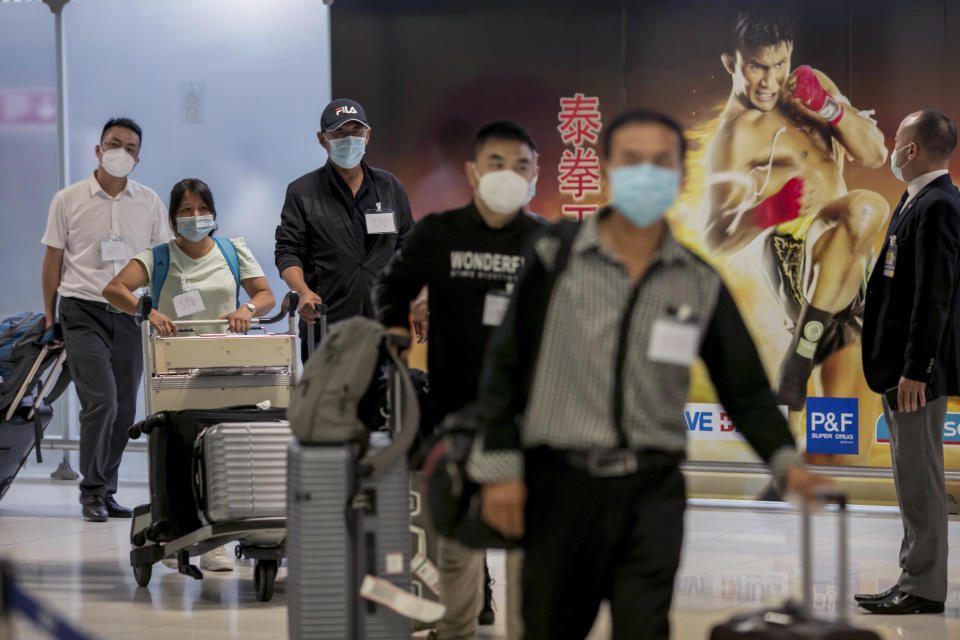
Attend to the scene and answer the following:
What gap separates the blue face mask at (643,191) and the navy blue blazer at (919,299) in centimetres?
233

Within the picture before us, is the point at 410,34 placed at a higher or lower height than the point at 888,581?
higher

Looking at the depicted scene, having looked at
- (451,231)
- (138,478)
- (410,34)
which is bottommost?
(138,478)

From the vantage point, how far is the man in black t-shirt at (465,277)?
378 centimetres

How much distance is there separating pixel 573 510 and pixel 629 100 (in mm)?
5042

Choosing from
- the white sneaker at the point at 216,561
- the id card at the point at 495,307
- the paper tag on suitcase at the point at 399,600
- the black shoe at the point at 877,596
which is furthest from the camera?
the white sneaker at the point at 216,561

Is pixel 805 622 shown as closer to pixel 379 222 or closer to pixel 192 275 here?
pixel 379 222

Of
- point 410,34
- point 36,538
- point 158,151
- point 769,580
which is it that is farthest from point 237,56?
point 769,580

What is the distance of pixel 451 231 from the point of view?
388 cm

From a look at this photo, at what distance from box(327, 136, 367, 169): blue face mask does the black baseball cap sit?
6 centimetres

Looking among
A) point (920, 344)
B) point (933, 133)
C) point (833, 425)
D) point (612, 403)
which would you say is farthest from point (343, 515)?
point (833, 425)

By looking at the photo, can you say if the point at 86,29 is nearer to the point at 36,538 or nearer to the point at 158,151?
the point at 158,151

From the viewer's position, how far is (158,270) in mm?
5527

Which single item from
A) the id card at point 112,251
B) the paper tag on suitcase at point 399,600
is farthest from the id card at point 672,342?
the id card at point 112,251

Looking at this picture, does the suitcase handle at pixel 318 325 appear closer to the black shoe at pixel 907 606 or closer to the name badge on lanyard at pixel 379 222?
the name badge on lanyard at pixel 379 222
